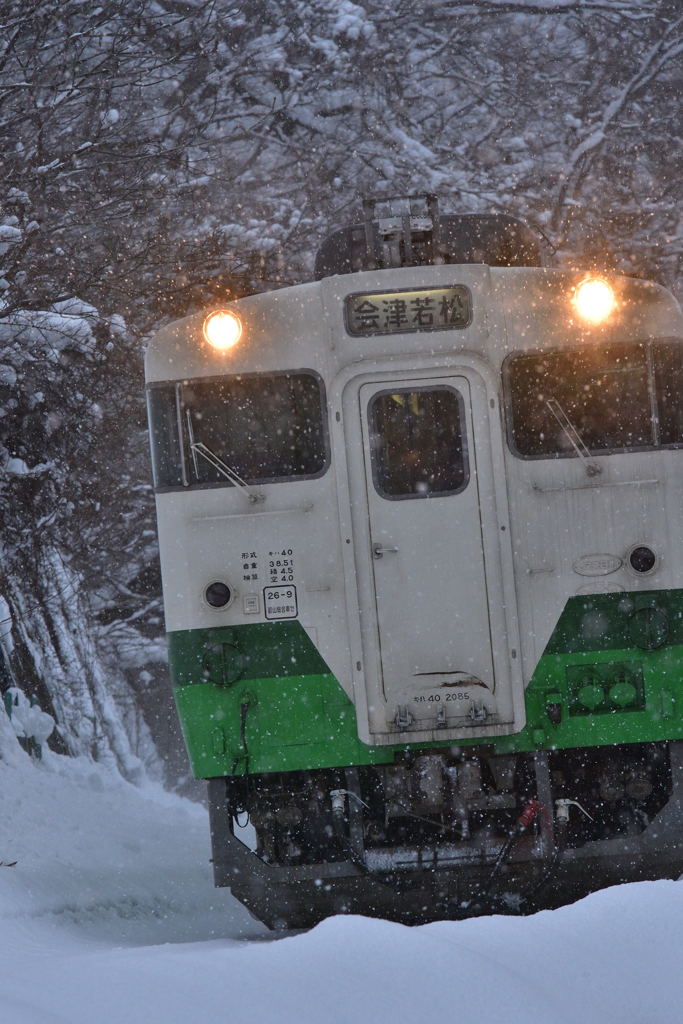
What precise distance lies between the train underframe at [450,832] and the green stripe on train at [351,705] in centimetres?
19

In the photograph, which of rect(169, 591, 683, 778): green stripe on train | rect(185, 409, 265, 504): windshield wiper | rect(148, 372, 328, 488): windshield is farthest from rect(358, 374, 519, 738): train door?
rect(185, 409, 265, 504): windshield wiper

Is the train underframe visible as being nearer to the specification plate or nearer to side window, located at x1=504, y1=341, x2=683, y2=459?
the specification plate

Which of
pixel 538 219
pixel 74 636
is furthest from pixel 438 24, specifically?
pixel 74 636

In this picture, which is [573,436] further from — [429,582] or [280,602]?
[280,602]

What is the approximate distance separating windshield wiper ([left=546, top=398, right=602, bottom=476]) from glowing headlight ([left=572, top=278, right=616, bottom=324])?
0.44m

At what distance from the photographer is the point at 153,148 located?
13977mm

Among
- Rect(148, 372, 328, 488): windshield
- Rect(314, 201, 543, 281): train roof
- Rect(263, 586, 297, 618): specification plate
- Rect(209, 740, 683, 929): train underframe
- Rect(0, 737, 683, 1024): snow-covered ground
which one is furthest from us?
Rect(314, 201, 543, 281): train roof

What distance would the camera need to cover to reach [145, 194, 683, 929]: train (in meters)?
6.47

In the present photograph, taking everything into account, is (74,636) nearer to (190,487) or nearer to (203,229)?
(203,229)

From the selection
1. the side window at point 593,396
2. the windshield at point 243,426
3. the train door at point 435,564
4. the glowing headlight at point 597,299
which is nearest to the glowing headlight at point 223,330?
the windshield at point 243,426

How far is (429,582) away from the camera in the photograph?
256 inches

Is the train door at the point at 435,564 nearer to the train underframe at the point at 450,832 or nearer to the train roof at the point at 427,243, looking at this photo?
Result: the train underframe at the point at 450,832

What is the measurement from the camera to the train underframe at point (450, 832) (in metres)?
6.44

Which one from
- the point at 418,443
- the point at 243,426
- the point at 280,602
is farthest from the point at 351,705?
the point at 243,426
